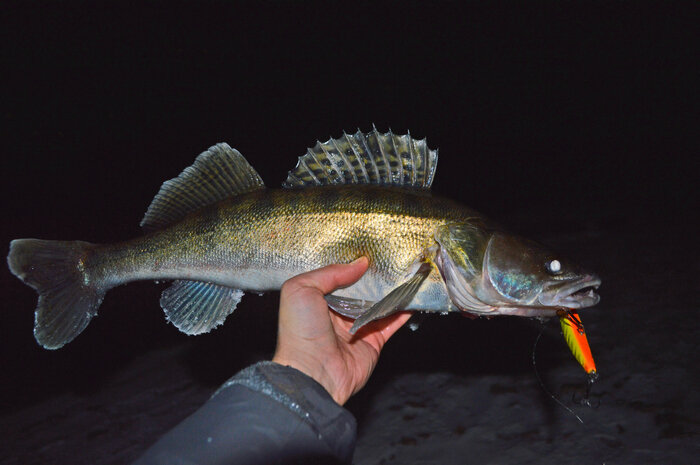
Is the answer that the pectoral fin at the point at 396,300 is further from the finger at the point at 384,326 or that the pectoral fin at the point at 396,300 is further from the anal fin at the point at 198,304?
the anal fin at the point at 198,304

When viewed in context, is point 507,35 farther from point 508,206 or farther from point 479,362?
point 479,362

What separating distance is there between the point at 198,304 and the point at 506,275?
1.83m

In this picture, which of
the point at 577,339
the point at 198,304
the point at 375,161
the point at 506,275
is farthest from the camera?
the point at 198,304

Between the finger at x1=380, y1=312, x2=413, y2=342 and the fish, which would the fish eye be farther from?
the finger at x1=380, y1=312, x2=413, y2=342

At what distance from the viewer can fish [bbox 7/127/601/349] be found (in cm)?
231

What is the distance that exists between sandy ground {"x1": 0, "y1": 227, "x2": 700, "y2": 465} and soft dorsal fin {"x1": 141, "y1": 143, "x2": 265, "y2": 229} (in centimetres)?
232

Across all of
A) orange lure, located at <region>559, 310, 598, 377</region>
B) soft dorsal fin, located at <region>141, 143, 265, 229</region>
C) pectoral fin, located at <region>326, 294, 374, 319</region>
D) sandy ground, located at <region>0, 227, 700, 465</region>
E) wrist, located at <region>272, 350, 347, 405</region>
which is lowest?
sandy ground, located at <region>0, 227, 700, 465</region>

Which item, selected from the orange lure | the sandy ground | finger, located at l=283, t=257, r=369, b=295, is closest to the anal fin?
finger, located at l=283, t=257, r=369, b=295

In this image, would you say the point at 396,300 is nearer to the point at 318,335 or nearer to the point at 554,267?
the point at 318,335

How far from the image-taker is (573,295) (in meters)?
2.23

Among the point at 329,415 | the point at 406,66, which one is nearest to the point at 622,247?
the point at 329,415

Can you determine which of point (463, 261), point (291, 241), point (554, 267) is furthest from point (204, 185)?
point (554, 267)

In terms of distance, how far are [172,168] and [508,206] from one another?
11.7m

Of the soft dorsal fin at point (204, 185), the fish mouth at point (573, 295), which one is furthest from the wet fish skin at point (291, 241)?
the fish mouth at point (573, 295)
